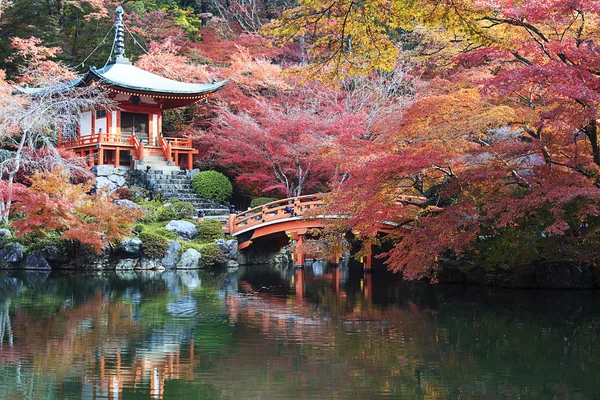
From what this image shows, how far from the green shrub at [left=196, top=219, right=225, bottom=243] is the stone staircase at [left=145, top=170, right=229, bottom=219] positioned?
5.50 feet

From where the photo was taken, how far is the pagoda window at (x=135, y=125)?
2452 centimetres

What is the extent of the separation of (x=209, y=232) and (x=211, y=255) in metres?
0.84

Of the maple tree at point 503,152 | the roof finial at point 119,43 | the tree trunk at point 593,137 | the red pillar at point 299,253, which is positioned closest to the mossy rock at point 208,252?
the red pillar at point 299,253

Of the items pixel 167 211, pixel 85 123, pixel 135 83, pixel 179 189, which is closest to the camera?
pixel 167 211

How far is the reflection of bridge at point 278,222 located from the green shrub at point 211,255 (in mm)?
867

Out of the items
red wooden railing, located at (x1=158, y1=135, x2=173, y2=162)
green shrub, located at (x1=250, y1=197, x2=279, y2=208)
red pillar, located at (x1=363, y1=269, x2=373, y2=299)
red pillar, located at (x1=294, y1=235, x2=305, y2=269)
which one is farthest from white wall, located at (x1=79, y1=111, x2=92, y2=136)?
red pillar, located at (x1=363, y1=269, x2=373, y2=299)

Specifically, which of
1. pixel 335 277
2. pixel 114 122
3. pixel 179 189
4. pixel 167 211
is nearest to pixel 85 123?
pixel 114 122

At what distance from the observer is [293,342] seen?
920 cm

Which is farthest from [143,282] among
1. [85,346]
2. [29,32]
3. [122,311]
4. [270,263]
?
[29,32]

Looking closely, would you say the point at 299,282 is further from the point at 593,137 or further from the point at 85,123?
the point at 85,123

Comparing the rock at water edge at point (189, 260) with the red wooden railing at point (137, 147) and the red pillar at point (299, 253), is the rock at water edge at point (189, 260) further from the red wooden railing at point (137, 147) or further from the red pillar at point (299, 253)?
the red wooden railing at point (137, 147)

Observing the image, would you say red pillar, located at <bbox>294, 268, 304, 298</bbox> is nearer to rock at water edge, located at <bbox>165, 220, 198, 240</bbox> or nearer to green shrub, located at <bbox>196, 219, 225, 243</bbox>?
green shrub, located at <bbox>196, 219, 225, 243</bbox>

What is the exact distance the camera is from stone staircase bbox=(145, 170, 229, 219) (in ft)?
72.9

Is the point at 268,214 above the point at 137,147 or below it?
below
